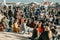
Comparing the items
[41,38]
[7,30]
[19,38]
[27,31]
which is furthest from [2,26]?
[41,38]

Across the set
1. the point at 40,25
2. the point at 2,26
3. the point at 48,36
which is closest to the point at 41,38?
the point at 48,36

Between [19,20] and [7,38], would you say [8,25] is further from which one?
[7,38]

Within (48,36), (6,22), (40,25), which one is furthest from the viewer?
(6,22)

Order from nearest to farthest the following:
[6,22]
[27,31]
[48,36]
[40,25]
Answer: [48,36] → [40,25] → [27,31] → [6,22]

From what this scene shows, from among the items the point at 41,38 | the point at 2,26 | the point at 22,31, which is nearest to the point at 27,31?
the point at 22,31

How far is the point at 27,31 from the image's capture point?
15234 mm

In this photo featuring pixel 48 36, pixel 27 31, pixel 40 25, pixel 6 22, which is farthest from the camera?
pixel 6 22

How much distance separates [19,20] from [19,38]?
12.9 feet

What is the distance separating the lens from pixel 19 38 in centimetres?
1360

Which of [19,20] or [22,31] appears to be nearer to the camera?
[22,31]

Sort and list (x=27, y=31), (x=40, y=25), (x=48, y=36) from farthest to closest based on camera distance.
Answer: (x=27, y=31), (x=40, y=25), (x=48, y=36)

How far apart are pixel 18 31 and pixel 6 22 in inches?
53.1

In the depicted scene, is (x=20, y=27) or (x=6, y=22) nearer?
(x=20, y=27)

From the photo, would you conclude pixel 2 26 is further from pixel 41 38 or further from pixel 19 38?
pixel 41 38
